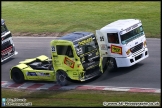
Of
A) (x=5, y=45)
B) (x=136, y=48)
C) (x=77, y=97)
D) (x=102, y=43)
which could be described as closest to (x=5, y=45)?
(x=5, y=45)

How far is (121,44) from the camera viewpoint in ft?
86.2

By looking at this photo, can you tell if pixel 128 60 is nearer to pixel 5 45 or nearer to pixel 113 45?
pixel 113 45

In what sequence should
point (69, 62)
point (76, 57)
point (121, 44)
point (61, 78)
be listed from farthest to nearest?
point (121, 44) → point (61, 78) → point (69, 62) → point (76, 57)

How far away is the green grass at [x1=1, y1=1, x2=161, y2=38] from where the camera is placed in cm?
3953

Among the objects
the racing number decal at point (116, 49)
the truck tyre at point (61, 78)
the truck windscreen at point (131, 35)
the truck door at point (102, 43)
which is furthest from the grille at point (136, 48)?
the truck tyre at point (61, 78)

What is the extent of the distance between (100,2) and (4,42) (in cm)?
1855

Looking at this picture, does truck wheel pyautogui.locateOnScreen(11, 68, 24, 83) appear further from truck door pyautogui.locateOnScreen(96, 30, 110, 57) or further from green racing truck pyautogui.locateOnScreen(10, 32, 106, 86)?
truck door pyautogui.locateOnScreen(96, 30, 110, 57)

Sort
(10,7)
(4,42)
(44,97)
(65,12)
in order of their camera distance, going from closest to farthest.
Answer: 1. (44,97)
2. (4,42)
3. (65,12)
4. (10,7)

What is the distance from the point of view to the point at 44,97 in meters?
23.8

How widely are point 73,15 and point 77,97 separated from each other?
68.7 feet

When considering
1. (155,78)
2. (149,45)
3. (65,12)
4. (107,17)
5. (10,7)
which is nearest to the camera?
(155,78)

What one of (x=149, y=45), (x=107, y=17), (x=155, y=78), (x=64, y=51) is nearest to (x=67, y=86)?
(x=64, y=51)

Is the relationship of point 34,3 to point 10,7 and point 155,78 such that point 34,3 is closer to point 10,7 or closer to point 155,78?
point 10,7

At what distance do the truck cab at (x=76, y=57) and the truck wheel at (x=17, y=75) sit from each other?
2180mm
